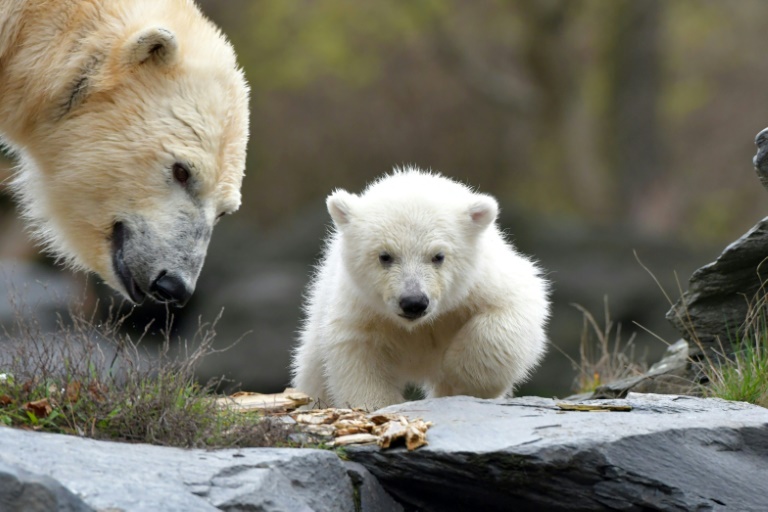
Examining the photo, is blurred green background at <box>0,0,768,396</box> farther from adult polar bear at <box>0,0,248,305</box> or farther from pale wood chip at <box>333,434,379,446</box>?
pale wood chip at <box>333,434,379,446</box>

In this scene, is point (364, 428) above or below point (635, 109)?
below

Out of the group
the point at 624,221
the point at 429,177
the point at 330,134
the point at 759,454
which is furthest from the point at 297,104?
the point at 759,454

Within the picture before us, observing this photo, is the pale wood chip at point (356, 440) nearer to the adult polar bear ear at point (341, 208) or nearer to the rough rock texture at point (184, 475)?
the rough rock texture at point (184, 475)

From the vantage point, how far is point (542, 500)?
4406 mm

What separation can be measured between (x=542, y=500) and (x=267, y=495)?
3.89 feet

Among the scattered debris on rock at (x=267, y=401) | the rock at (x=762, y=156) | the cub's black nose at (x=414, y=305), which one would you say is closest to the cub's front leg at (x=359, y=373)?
the scattered debris on rock at (x=267, y=401)

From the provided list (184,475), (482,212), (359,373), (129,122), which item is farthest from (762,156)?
(184,475)

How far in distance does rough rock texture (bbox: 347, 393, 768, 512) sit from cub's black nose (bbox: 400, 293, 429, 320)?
0.65 meters

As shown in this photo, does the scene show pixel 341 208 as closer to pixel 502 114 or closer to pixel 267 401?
pixel 267 401

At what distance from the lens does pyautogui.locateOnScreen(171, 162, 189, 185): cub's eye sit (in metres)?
5.05

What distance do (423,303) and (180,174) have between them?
4.22 feet

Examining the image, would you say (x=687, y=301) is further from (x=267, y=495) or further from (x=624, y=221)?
(x=624, y=221)

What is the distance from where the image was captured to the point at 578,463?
4.20 meters

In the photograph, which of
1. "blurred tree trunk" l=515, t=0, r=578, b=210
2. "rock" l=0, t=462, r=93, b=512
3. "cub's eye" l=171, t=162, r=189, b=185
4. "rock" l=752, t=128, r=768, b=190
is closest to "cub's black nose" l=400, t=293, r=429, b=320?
"cub's eye" l=171, t=162, r=189, b=185
